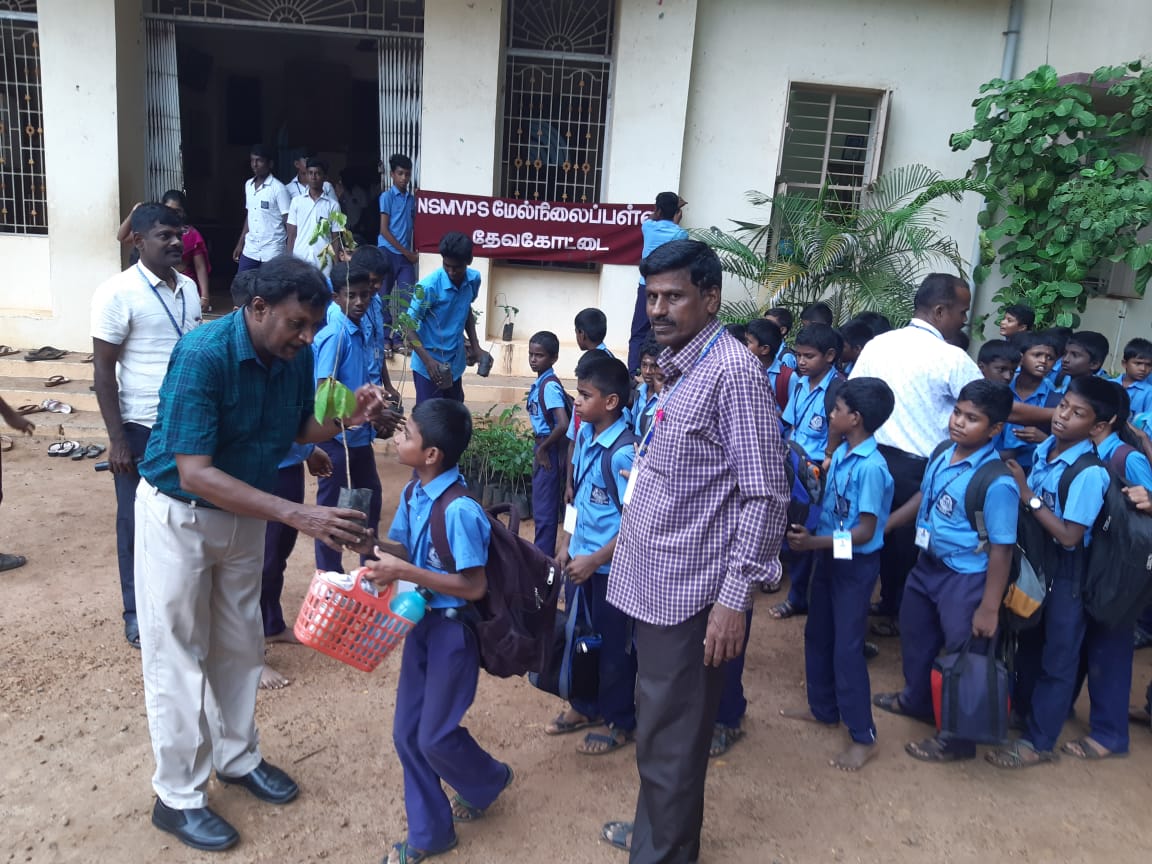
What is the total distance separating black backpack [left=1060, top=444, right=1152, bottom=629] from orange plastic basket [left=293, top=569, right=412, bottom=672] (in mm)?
2643

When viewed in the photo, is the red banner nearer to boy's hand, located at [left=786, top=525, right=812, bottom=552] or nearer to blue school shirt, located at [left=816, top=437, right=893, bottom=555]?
blue school shirt, located at [left=816, top=437, right=893, bottom=555]

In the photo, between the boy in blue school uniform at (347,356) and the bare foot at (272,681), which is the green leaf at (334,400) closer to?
the boy in blue school uniform at (347,356)

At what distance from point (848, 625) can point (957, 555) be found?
0.50 metres

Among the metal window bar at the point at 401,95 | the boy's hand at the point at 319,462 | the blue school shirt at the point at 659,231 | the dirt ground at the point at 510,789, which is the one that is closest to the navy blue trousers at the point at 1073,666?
the dirt ground at the point at 510,789

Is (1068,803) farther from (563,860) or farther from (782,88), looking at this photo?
(782,88)

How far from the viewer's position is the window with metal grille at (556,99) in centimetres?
862

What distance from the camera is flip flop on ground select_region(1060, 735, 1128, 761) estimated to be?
3.68m

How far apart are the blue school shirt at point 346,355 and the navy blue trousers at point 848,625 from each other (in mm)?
2202

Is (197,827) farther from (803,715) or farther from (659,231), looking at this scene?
(659,231)

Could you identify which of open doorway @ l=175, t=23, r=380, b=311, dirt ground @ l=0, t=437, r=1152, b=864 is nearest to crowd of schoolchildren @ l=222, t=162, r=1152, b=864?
dirt ground @ l=0, t=437, r=1152, b=864

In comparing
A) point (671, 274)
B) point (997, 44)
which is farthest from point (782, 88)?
point (671, 274)

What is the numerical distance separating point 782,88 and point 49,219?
7186 millimetres

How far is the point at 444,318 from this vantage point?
5930 mm

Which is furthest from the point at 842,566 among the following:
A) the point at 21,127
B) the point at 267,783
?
the point at 21,127
